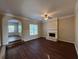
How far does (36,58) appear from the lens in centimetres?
319

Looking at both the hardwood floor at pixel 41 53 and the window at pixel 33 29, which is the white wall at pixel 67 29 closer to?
the hardwood floor at pixel 41 53

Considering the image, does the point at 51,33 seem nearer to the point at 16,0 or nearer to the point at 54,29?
the point at 54,29

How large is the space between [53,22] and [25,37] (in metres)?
3.91

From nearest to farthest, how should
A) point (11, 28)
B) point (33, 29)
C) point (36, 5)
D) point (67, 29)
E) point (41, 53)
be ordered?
point (36, 5) < point (41, 53) < point (67, 29) < point (33, 29) < point (11, 28)

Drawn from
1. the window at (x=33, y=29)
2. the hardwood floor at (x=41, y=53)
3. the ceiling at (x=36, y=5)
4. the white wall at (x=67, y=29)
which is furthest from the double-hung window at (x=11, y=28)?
the white wall at (x=67, y=29)

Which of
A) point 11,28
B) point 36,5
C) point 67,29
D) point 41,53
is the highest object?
point 36,5

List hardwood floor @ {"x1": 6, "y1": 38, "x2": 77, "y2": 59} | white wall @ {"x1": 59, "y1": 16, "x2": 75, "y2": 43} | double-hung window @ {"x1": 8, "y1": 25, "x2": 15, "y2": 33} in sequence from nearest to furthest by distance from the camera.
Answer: hardwood floor @ {"x1": 6, "y1": 38, "x2": 77, "y2": 59}
white wall @ {"x1": 59, "y1": 16, "x2": 75, "y2": 43}
double-hung window @ {"x1": 8, "y1": 25, "x2": 15, "y2": 33}

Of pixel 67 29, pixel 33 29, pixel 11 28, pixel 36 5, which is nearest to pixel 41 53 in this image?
pixel 36 5

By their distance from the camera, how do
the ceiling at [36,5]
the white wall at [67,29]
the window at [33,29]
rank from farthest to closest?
1. the window at [33,29]
2. the white wall at [67,29]
3. the ceiling at [36,5]

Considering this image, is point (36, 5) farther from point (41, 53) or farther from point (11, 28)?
point (11, 28)

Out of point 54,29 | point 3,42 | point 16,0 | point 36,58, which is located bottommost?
point 36,58

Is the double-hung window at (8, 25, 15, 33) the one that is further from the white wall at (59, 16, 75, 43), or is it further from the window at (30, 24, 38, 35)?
the white wall at (59, 16, 75, 43)

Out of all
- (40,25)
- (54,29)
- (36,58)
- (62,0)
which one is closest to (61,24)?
(54,29)

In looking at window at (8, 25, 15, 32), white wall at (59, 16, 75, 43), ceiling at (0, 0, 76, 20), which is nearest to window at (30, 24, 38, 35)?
white wall at (59, 16, 75, 43)
